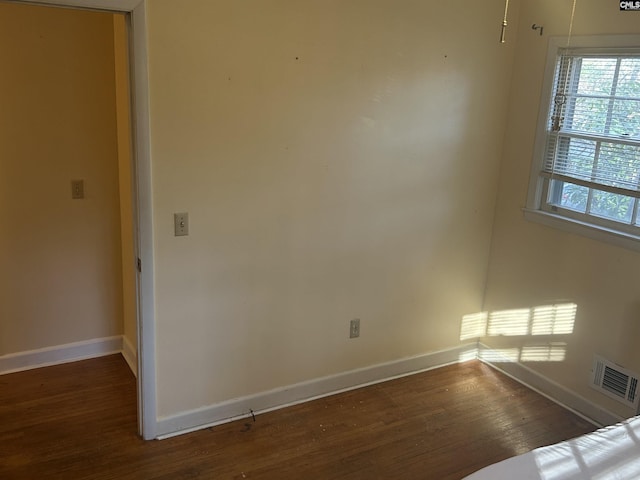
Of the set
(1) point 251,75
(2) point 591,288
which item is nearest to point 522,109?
(2) point 591,288

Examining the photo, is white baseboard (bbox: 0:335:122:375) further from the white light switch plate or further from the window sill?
the window sill

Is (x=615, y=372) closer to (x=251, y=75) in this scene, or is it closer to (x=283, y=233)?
(x=283, y=233)

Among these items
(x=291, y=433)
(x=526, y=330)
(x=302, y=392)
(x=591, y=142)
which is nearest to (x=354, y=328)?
(x=302, y=392)

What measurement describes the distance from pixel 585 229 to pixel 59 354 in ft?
10.6

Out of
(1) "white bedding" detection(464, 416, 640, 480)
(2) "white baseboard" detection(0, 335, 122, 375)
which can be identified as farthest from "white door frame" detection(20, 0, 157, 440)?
(1) "white bedding" detection(464, 416, 640, 480)

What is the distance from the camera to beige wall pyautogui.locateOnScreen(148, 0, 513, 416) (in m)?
2.63

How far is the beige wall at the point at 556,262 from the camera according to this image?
2994 mm

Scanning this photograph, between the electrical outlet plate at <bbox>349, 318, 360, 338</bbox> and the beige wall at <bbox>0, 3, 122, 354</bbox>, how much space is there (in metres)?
1.53

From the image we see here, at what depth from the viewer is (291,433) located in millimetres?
2982

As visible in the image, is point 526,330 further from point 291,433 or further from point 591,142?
point 291,433

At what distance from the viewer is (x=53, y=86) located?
3.23 metres

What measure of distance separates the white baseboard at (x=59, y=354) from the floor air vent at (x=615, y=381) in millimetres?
2911

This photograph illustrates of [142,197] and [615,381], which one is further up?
[142,197]

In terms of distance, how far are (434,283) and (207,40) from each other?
2.00 meters
